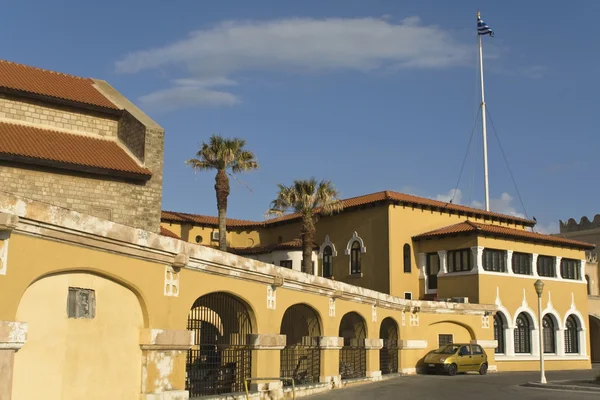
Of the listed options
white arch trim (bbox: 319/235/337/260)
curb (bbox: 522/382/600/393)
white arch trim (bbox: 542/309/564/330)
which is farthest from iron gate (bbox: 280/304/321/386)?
white arch trim (bbox: 542/309/564/330)

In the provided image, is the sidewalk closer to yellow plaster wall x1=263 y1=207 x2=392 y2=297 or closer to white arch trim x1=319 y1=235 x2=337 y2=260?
yellow plaster wall x1=263 y1=207 x2=392 y2=297

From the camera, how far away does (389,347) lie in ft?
104

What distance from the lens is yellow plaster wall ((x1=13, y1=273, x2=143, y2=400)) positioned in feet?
40.9

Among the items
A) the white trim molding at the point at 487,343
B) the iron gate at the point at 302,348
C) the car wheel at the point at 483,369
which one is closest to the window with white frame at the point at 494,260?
the white trim molding at the point at 487,343

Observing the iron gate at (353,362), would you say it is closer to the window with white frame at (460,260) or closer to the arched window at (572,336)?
the window with white frame at (460,260)

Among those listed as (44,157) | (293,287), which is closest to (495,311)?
(293,287)

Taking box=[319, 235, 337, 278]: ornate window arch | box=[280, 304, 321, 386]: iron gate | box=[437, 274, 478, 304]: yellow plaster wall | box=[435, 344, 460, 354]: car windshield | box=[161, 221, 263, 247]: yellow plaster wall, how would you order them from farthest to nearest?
box=[161, 221, 263, 247]: yellow plaster wall, box=[319, 235, 337, 278]: ornate window arch, box=[437, 274, 478, 304]: yellow plaster wall, box=[435, 344, 460, 354]: car windshield, box=[280, 304, 321, 386]: iron gate

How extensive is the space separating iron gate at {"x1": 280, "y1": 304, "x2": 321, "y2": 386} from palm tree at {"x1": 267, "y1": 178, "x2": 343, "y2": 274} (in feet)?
59.3

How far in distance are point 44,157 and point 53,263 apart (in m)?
15.9

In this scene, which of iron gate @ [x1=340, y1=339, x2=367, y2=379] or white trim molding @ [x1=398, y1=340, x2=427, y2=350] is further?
white trim molding @ [x1=398, y1=340, x2=427, y2=350]

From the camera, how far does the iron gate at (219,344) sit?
18.3 meters

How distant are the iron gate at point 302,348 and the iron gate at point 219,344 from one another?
3.31 m

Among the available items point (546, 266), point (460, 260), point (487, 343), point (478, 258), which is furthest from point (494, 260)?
point (487, 343)

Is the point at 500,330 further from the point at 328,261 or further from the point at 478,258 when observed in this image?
the point at 328,261
